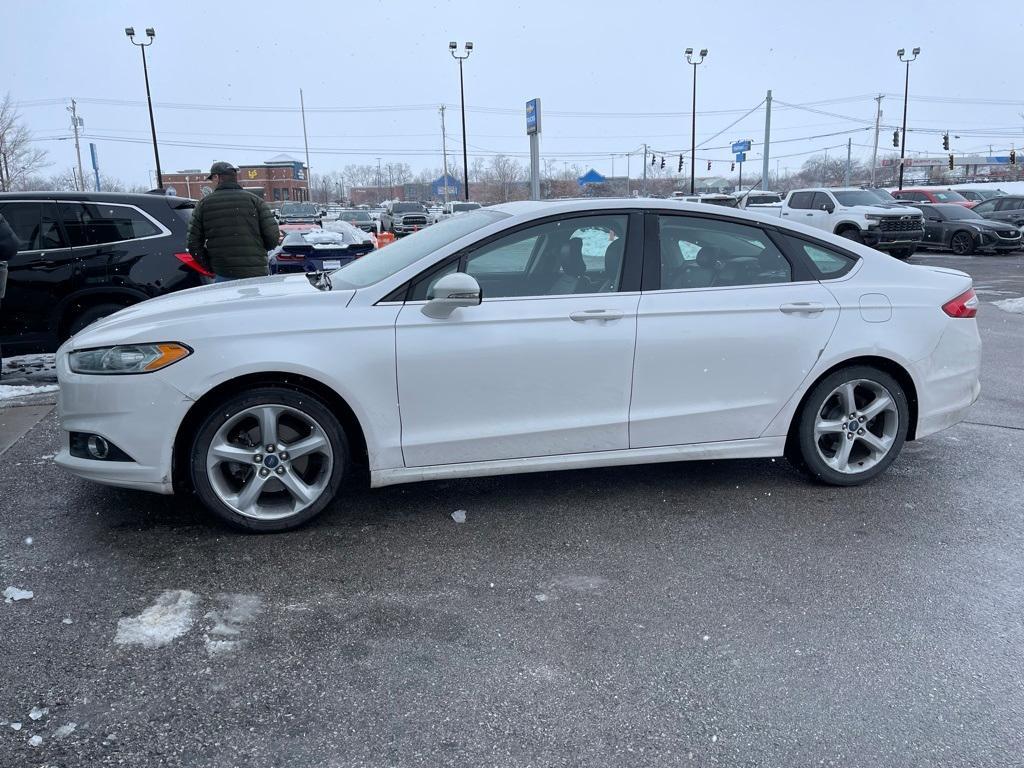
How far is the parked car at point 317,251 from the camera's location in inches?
437

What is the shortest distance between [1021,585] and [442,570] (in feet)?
7.99

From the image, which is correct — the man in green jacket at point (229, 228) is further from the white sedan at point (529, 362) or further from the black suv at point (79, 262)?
the white sedan at point (529, 362)

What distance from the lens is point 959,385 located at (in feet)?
15.2

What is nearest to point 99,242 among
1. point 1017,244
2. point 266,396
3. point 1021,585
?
point 266,396

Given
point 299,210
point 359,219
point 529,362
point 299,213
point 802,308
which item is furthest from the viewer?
point 299,210

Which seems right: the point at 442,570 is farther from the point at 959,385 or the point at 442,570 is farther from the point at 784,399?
the point at 959,385

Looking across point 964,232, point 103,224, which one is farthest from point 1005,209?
point 103,224

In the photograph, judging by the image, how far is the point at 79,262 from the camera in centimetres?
723

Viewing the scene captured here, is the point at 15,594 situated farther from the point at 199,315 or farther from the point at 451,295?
the point at 451,295

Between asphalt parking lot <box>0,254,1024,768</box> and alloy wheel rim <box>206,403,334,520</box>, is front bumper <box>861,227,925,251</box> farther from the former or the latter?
alloy wheel rim <box>206,403,334,520</box>

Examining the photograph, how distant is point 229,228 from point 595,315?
4296 millimetres

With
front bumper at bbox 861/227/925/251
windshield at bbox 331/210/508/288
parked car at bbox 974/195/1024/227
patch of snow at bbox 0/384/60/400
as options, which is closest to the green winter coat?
patch of snow at bbox 0/384/60/400

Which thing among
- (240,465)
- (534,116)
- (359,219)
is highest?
(534,116)

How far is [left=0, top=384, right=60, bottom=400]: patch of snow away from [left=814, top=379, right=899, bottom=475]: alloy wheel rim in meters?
6.13
